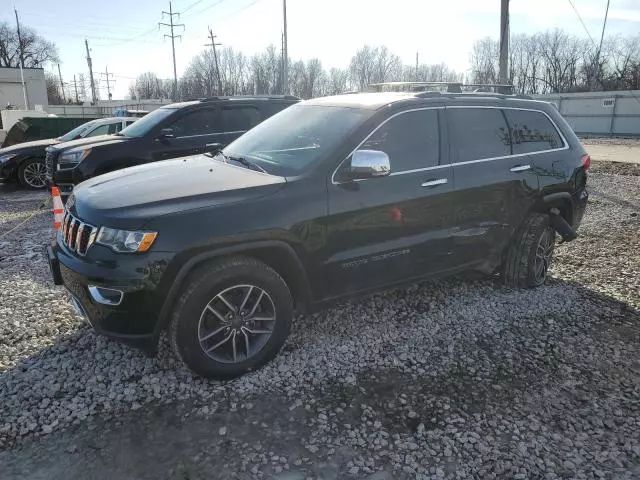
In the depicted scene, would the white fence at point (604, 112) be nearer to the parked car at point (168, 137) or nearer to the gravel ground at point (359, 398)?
the parked car at point (168, 137)

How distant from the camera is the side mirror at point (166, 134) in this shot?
8.20 metres

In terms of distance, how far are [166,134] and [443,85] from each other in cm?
497

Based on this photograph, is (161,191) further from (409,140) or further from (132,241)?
(409,140)

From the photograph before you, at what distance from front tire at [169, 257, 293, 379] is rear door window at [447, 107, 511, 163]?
203 cm

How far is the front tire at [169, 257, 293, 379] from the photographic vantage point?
3217 mm

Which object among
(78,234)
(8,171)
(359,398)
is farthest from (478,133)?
(8,171)

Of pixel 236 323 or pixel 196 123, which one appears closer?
pixel 236 323

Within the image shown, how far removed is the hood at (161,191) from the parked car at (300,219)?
13 mm

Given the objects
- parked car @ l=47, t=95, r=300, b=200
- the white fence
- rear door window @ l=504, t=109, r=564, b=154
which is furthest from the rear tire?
the white fence

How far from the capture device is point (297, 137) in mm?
4129

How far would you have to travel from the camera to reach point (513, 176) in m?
4.65

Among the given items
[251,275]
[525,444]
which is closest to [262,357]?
[251,275]

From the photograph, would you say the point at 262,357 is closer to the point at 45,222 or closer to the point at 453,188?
the point at 453,188

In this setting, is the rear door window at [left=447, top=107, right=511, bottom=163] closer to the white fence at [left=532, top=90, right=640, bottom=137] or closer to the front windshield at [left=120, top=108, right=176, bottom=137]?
the front windshield at [left=120, top=108, right=176, bottom=137]
